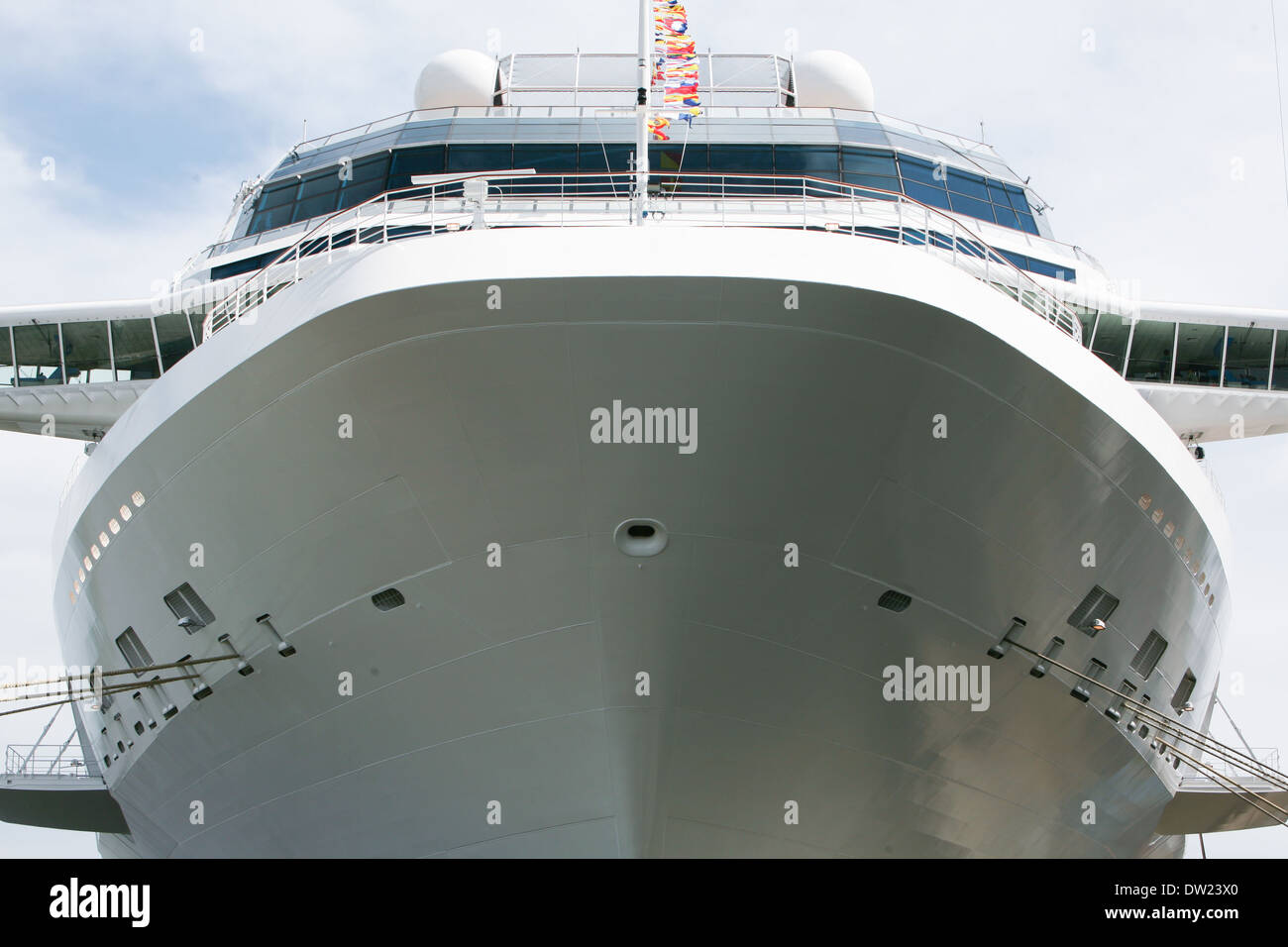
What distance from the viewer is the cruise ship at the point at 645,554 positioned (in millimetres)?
8773

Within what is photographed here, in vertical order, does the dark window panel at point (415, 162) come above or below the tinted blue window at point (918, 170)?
above

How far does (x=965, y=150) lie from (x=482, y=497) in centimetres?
1269

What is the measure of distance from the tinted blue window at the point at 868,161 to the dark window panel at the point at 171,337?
28.3 feet

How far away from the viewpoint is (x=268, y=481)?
377 inches

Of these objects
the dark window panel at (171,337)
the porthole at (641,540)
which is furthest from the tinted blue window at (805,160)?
the porthole at (641,540)

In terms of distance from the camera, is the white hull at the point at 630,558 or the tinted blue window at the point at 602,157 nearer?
the white hull at the point at 630,558

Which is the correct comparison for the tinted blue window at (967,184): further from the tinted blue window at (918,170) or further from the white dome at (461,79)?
the white dome at (461,79)

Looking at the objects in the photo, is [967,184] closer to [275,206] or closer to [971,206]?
[971,206]

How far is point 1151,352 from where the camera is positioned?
1530 centimetres

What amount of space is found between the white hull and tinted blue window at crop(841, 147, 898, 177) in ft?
23.2

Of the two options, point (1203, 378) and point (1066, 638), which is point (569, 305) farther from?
point (1203, 378)

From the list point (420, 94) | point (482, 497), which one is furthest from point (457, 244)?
point (420, 94)

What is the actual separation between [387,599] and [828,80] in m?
14.9

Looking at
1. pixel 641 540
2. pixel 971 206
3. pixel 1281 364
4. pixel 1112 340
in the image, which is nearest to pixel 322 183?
pixel 971 206
